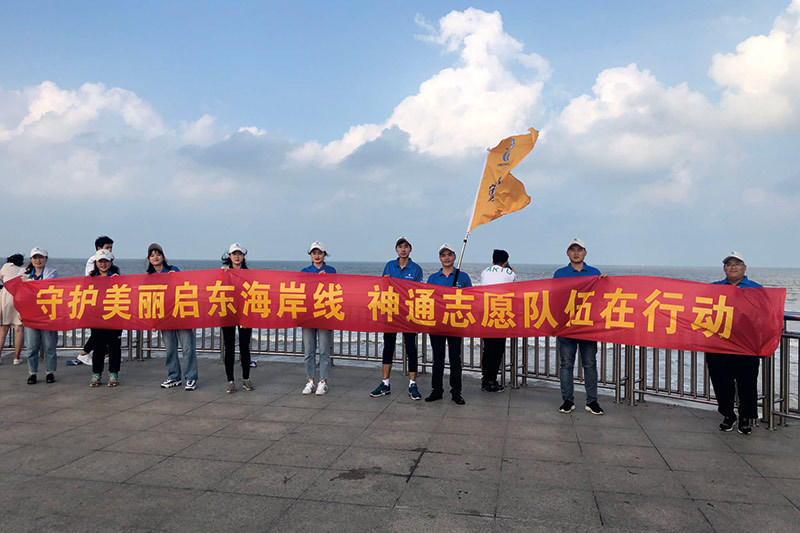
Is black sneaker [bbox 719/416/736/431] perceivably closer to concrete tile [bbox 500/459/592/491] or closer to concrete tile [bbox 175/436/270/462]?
concrete tile [bbox 500/459/592/491]

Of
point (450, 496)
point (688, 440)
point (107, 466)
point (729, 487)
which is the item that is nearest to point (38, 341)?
point (107, 466)

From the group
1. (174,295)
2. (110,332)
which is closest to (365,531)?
(174,295)

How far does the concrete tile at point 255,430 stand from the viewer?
5.34 m

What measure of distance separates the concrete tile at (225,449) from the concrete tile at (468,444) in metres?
1.71

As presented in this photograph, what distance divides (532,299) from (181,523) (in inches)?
192

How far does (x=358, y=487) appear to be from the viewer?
4.02 metres

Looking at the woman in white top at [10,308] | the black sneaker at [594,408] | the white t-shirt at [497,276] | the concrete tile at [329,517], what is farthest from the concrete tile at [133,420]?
the black sneaker at [594,408]

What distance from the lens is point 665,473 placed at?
4.42 meters

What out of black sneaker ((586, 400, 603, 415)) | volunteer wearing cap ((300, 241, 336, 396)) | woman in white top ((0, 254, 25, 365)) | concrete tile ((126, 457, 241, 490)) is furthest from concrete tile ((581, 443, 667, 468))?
woman in white top ((0, 254, 25, 365))

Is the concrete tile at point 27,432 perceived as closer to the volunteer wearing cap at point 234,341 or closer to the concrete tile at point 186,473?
the concrete tile at point 186,473

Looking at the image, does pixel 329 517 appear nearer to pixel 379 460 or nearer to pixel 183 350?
pixel 379 460

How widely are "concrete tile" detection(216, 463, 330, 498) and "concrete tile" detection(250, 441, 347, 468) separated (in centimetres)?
12

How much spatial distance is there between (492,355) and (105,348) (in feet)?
19.3

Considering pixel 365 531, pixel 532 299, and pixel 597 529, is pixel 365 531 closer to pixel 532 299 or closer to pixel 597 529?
pixel 597 529
